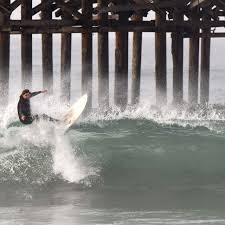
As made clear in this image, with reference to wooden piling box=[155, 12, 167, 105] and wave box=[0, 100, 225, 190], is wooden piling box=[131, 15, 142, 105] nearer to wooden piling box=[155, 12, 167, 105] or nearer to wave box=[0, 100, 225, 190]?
wooden piling box=[155, 12, 167, 105]

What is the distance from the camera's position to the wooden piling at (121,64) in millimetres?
22297

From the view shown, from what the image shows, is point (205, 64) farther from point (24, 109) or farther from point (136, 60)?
point (24, 109)

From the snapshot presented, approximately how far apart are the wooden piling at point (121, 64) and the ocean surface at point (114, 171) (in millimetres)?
974

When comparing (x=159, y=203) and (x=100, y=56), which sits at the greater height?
(x=100, y=56)

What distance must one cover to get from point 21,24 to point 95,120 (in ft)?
9.20

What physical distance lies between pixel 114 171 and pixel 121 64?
5973 millimetres

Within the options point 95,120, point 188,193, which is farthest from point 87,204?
point 95,120

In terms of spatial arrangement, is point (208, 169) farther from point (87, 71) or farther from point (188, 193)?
point (87, 71)

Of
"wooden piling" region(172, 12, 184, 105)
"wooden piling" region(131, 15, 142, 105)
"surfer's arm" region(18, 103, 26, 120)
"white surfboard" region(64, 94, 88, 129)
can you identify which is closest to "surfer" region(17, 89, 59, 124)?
"surfer's arm" region(18, 103, 26, 120)

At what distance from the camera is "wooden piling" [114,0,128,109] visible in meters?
22.3

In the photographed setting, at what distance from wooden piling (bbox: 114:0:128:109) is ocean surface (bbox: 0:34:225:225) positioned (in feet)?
3.20

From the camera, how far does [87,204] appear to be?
14.4m

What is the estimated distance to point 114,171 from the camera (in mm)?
16797

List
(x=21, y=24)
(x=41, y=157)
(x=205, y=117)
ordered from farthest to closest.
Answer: (x=205, y=117) → (x=21, y=24) → (x=41, y=157)
